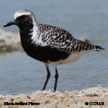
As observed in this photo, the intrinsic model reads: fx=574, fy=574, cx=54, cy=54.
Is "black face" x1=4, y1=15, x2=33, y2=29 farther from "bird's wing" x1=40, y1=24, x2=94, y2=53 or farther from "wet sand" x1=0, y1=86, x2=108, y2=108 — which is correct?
"wet sand" x1=0, y1=86, x2=108, y2=108

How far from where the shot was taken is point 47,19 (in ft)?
62.9

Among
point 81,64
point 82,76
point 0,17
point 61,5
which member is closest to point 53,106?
point 82,76

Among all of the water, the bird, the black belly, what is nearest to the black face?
the bird

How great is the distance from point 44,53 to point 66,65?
3.10 meters

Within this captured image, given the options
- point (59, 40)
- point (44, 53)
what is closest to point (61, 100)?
point (44, 53)

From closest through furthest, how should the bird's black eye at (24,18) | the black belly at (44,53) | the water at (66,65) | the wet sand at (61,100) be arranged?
the wet sand at (61,100) → the black belly at (44,53) → the bird's black eye at (24,18) → the water at (66,65)

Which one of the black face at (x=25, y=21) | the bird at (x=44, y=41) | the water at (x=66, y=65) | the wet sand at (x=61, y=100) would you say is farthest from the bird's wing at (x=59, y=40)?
the wet sand at (x=61, y=100)

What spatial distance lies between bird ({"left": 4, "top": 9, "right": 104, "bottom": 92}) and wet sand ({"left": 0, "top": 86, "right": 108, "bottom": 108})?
3.09 ft

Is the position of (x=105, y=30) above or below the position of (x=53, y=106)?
above

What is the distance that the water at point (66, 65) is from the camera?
11227 mm

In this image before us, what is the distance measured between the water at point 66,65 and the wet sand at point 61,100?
1.67 meters

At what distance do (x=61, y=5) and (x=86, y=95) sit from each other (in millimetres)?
13380

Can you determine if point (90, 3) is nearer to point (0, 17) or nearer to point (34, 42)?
point (0, 17)

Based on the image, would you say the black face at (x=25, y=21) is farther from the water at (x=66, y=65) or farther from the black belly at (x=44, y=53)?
the water at (x=66, y=65)
